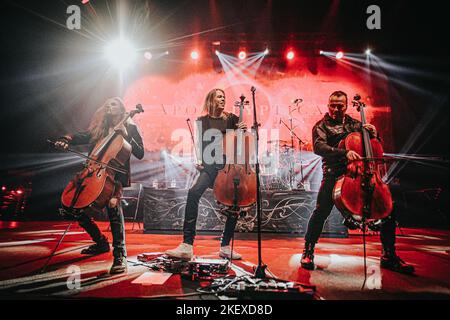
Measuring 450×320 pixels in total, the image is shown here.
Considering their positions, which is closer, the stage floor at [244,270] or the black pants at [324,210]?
the stage floor at [244,270]

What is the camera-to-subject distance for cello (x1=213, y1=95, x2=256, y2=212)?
119 inches

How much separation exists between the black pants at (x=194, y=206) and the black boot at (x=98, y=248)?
4.66 feet

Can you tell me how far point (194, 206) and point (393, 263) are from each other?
2401mm

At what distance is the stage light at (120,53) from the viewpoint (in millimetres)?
10008

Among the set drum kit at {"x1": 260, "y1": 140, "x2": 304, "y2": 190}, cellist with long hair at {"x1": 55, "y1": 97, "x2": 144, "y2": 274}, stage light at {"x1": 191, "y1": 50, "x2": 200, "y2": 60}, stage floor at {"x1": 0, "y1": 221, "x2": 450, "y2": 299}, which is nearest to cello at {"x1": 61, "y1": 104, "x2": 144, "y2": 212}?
cellist with long hair at {"x1": 55, "y1": 97, "x2": 144, "y2": 274}

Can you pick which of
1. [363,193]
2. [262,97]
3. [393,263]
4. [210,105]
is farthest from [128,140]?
[262,97]

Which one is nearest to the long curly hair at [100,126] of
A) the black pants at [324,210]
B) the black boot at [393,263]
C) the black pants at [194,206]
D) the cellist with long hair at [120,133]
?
the cellist with long hair at [120,133]

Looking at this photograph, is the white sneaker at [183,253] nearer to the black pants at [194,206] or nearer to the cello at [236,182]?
the black pants at [194,206]

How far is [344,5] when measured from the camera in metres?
8.77

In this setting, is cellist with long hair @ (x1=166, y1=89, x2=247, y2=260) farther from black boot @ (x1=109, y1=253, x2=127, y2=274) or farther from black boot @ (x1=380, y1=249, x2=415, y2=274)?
black boot @ (x1=380, y1=249, x2=415, y2=274)

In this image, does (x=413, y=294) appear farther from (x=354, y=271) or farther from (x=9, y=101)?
(x=9, y=101)

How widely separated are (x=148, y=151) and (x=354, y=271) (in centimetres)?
873
